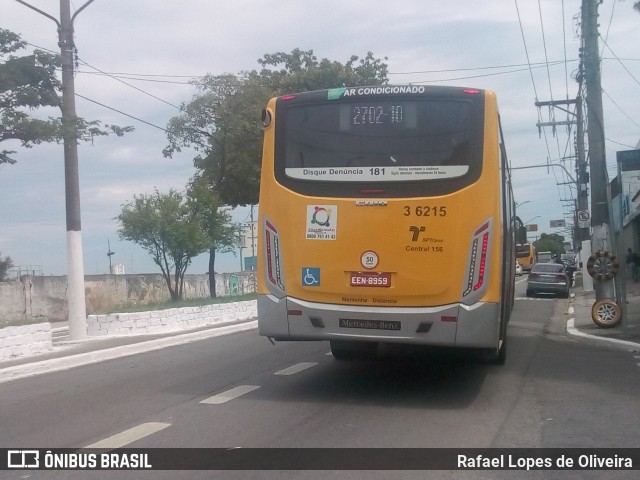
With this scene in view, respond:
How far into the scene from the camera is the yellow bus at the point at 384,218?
29.1 ft

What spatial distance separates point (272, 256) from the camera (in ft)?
31.6

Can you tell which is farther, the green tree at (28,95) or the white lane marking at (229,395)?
the green tree at (28,95)

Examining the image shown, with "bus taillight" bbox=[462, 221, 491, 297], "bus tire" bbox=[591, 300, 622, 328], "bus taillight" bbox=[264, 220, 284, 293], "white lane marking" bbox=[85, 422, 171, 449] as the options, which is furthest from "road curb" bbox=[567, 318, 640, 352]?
"white lane marking" bbox=[85, 422, 171, 449]

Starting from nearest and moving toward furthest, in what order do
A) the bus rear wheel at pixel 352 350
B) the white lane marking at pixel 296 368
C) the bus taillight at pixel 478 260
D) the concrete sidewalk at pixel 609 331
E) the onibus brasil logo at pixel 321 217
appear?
the bus taillight at pixel 478 260
the onibus brasil logo at pixel 321 217
the white lane marking at pixel 296 368
the bus rear wheel at pixel 352 350
the concrete sidewalk at pixel 609 331

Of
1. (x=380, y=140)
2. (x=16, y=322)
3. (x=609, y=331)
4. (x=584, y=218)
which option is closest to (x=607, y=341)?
(x=609, y=331)

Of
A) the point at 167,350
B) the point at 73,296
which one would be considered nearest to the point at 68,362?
the point at 167,350

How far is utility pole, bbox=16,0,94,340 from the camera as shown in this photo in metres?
17.3

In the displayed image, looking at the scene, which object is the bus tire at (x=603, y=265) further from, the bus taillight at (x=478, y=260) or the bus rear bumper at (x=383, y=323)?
the bus taillight at (x=478, y=260)

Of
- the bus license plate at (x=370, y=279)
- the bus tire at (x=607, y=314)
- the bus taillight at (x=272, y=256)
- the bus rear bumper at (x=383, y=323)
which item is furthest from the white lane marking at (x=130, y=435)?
the bus tire at (x=607, y=314)

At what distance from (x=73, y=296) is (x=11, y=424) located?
8948 mm

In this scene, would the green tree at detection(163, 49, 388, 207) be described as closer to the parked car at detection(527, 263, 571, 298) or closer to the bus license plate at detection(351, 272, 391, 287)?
the parked car at detection(527, 263, 571, 298)

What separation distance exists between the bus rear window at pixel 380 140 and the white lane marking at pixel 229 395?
283 cm

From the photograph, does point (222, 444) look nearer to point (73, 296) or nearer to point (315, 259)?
point (315, 259)

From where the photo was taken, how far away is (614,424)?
8164mm
